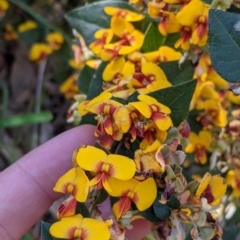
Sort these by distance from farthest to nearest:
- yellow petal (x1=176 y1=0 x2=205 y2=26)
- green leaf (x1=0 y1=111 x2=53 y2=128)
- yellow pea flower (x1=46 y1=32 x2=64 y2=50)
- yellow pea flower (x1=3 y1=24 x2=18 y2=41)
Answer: yellow pea flower (x1=3 y1=24 x2=18 y2=41)
yellow pea flower (x1=46 y1=32 x2=64 y2=50)
green leaf (x1=0 y1=111 x2=53 y2=128)
yellow petal (x1=176 y1=0 x2=205 y2=26)

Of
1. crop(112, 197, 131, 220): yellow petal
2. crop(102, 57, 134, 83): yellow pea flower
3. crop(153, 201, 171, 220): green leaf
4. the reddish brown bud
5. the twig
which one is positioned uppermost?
crop(102, 57, 134, 83): yellow pea flower

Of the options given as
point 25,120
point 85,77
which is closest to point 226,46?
point 85,77

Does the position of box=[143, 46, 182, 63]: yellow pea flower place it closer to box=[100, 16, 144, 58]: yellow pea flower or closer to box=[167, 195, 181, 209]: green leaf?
box=[100, 16, 144, 58]: yellow pea flower

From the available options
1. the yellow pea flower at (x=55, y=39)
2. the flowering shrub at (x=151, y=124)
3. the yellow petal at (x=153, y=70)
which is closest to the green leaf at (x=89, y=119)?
the flowering shrub at (x=151, y=124)

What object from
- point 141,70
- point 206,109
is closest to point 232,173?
point 206,109

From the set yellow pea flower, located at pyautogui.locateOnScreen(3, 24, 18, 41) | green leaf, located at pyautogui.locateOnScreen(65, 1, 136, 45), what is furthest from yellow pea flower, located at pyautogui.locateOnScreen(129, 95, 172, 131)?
yellow pea flower, located at pyautogui.locateOnScreen(3, 24, 18, 41)

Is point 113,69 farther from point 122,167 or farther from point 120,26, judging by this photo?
point 122,167
